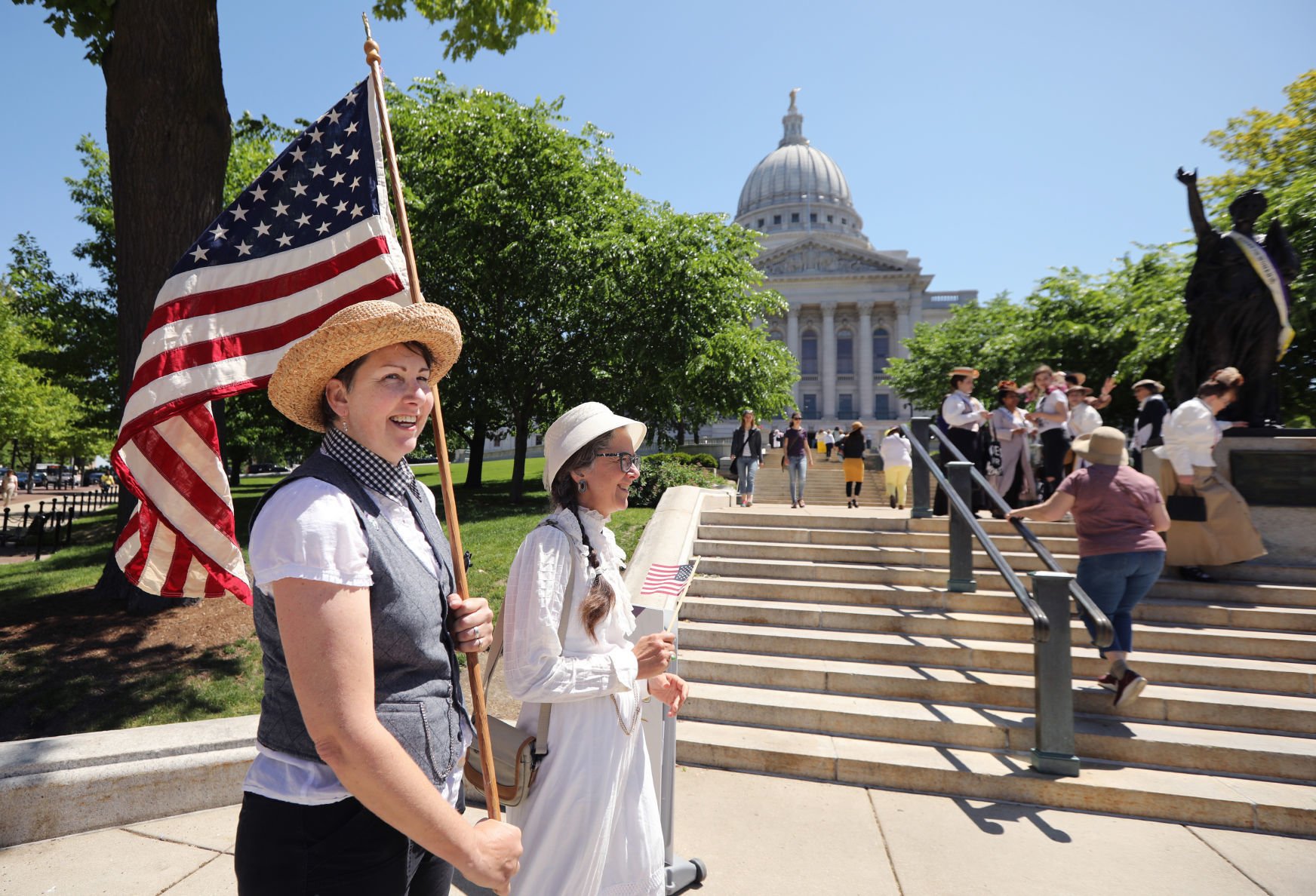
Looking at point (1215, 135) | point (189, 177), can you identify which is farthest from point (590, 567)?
point (1215, 135)

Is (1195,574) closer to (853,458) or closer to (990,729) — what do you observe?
(990,729)

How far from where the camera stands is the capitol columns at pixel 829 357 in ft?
260

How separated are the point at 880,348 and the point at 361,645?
281ft

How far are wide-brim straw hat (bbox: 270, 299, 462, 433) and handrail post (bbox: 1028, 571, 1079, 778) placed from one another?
14.3ft

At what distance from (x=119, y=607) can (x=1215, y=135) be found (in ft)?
74.3

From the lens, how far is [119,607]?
6.50m

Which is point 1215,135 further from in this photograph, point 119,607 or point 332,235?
point 119,607

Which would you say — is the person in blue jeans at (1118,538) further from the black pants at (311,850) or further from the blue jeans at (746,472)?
the blue jeans at (746,472)

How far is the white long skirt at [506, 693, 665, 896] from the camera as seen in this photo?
222 centimetres

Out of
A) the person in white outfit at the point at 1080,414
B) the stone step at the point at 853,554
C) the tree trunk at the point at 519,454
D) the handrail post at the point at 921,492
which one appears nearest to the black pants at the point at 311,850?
the stone step at the point at 853,554

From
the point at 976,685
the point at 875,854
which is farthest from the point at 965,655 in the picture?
the point at 875,854

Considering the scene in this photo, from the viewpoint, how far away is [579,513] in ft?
8.07

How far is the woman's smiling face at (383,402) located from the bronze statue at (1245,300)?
921 centimetres

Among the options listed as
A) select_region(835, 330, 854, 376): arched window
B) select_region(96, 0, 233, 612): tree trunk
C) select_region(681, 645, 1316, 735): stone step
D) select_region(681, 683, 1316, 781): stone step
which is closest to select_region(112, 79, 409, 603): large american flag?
select_region(96, 0, 233, 612): tree trunk
